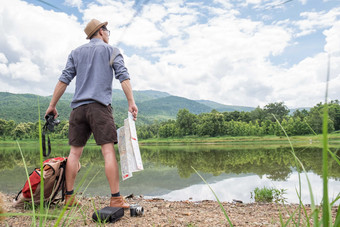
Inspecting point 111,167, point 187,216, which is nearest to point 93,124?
point 111,167

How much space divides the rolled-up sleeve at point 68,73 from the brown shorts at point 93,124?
1.34 ft

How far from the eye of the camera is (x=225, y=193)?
4.58 metres

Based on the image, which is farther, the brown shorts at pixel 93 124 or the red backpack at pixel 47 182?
the red backpack at pixel 47 182

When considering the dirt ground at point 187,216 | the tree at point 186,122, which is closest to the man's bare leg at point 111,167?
the dirt ground at point 187,216

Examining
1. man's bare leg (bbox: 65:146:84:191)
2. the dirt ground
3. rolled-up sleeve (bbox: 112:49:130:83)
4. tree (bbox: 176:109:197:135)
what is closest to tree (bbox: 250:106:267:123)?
tree (bbox: 176:109:197:135)

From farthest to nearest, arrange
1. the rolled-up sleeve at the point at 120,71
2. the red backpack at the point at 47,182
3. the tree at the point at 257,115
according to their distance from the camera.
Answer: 1. the tree at the point at 257,115
2. the red backpack at the point at 47,182
3. the rolled-up sleeve at the point at 120,71

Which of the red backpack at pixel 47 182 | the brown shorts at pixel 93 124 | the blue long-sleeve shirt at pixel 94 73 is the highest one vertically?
the blue long-sleeve shirt at pixel 94 73

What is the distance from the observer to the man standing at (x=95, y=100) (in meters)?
2.69

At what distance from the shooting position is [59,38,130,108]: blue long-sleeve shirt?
2.74 m

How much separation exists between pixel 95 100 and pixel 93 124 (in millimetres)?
262

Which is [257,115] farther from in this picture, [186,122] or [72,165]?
[72,165]

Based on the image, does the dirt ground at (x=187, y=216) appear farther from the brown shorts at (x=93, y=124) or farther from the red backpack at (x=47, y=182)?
the brown shorts at (x=93, y=124)

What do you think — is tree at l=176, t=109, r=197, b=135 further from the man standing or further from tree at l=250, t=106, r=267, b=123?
the man standing

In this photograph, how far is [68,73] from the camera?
295 cm
